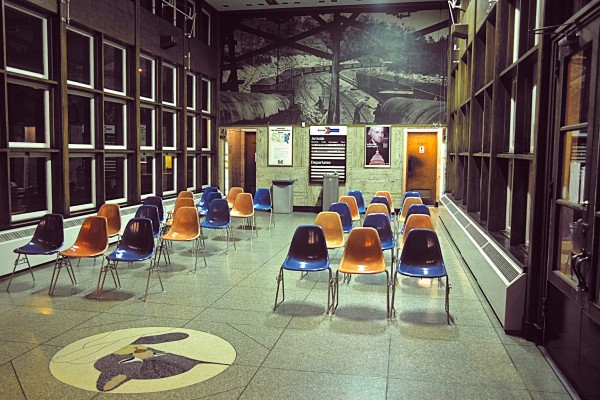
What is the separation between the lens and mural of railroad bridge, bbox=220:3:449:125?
1410cm

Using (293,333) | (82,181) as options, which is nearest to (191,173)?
(82,181)

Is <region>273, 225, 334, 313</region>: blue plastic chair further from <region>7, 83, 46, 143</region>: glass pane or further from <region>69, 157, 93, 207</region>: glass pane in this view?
<region>69, 157, 93, 207</region>: glass pane

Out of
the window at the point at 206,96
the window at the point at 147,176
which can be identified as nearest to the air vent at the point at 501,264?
the window at the point at 147,176

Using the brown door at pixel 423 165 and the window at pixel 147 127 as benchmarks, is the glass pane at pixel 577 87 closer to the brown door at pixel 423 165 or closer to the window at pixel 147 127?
the window at pixel 147 127

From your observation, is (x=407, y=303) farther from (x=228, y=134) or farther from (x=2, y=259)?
(x=228, y=134)

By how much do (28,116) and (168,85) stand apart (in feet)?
15.9

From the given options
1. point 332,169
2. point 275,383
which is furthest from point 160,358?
point 332,169

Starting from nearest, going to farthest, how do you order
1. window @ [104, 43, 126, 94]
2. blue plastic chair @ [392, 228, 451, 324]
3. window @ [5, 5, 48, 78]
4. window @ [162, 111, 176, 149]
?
blue plastic chair @ [392, 228, 451, 324], window @ [5, 5, 48, 78], window @ [104, 43, 126, 94], window @ [162, 111, 176, 149]

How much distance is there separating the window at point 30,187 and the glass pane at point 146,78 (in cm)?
357

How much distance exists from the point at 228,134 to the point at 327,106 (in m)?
3.48

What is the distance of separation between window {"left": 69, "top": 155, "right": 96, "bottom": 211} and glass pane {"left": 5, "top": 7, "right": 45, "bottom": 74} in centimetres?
175

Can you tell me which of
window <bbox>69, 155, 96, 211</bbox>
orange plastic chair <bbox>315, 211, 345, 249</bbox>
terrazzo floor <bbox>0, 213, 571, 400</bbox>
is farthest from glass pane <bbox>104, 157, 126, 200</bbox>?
orange plastic chair <bbox>315, 211, 345, 249</bbox>

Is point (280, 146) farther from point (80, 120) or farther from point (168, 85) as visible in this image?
point (80, 120)

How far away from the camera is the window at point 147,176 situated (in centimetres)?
1116
